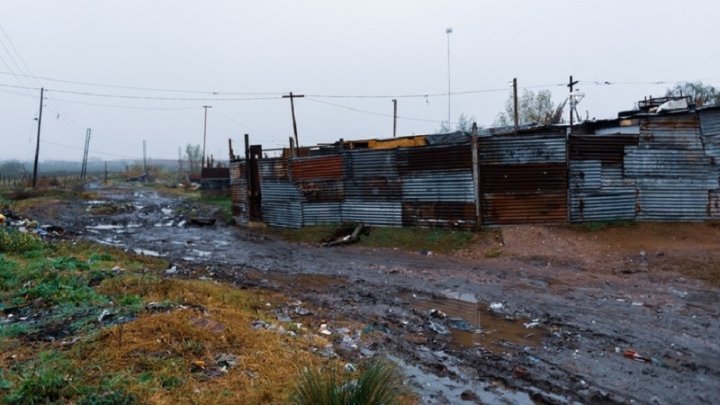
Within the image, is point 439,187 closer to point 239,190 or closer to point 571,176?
point 571,176

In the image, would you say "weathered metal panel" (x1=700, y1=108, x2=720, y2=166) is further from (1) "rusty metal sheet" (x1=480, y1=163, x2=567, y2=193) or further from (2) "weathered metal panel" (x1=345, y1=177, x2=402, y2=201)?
(2) "weathered metal panel" (x1=345, y1=177, x2=402, y2=201)

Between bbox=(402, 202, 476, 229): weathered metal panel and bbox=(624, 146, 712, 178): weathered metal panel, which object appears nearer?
bbox=(624, 146, 712, 178): weathered metal panel

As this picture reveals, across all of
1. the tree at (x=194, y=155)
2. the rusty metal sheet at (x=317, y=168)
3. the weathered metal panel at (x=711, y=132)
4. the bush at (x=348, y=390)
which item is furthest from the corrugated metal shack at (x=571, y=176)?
the tree at (x=194, y=155)

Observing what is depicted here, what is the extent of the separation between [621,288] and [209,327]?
6.76 metres

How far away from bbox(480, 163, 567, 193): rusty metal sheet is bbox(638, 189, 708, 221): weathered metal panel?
2.07 metres

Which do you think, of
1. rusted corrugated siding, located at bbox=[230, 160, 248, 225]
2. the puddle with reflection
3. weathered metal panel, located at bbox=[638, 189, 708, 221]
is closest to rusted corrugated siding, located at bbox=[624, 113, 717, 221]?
weathered metal panel, located at bbox=[638, 189, 708, 221]

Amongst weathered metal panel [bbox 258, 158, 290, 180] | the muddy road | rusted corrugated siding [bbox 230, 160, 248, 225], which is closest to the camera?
the muddy road

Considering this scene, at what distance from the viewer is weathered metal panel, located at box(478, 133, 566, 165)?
12.3 metres

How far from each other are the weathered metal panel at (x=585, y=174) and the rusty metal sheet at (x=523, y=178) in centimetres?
23

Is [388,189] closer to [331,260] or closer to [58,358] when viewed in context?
[331,260]

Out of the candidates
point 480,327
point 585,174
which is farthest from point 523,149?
point 480,327

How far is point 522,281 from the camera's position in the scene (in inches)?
360

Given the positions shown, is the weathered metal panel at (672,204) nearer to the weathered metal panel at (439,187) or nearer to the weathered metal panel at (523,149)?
the weathered metal panel at (523,149)

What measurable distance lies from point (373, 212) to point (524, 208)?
14.7 feet
